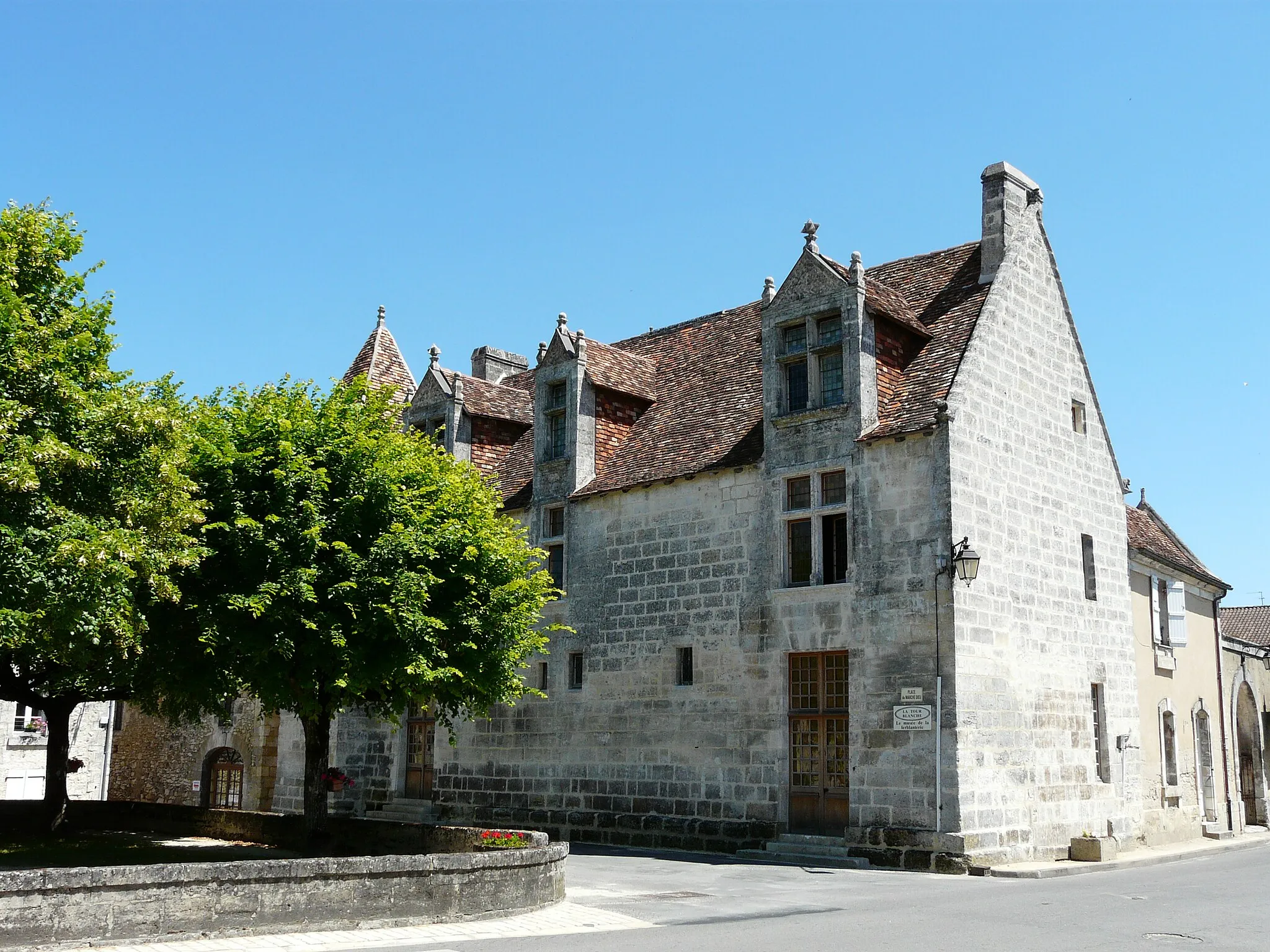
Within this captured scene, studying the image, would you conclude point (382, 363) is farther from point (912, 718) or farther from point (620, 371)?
point (912, 718)

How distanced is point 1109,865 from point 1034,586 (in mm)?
4638

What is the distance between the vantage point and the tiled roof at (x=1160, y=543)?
2684 cm

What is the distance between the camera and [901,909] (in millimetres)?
13117

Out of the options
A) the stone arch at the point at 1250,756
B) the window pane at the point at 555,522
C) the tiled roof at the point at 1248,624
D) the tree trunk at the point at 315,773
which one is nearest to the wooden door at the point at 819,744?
the window pane at the point at 555,522

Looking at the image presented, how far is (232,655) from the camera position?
53.4ft

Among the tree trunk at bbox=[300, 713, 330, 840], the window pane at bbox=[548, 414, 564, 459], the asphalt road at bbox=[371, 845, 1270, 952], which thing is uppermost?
the window pane at bbox=[548, 414, 564, 459]

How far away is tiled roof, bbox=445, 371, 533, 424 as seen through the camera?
91.7 feet

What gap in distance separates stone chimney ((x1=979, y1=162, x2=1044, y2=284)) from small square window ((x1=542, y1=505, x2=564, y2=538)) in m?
9.59

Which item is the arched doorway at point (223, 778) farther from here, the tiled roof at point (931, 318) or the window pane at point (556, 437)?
the tiled roof at point (931, 318)

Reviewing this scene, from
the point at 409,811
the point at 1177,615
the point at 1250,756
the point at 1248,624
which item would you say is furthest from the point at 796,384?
the point at 1248,624

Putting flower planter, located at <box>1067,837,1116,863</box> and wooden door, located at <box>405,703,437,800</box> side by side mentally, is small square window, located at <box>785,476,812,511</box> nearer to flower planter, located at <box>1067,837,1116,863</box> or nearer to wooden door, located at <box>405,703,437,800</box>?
flower planter, located at <box>1067,837,1116,863</box>

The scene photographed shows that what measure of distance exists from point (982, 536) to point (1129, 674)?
241 inches

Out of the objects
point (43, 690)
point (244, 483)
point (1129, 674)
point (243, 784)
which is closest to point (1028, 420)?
point (1129, 674)

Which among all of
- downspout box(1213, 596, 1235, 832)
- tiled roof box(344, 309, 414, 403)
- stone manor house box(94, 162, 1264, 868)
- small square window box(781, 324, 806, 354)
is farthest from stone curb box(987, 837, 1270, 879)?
tiled roof box(344, 309, 414, 403)
